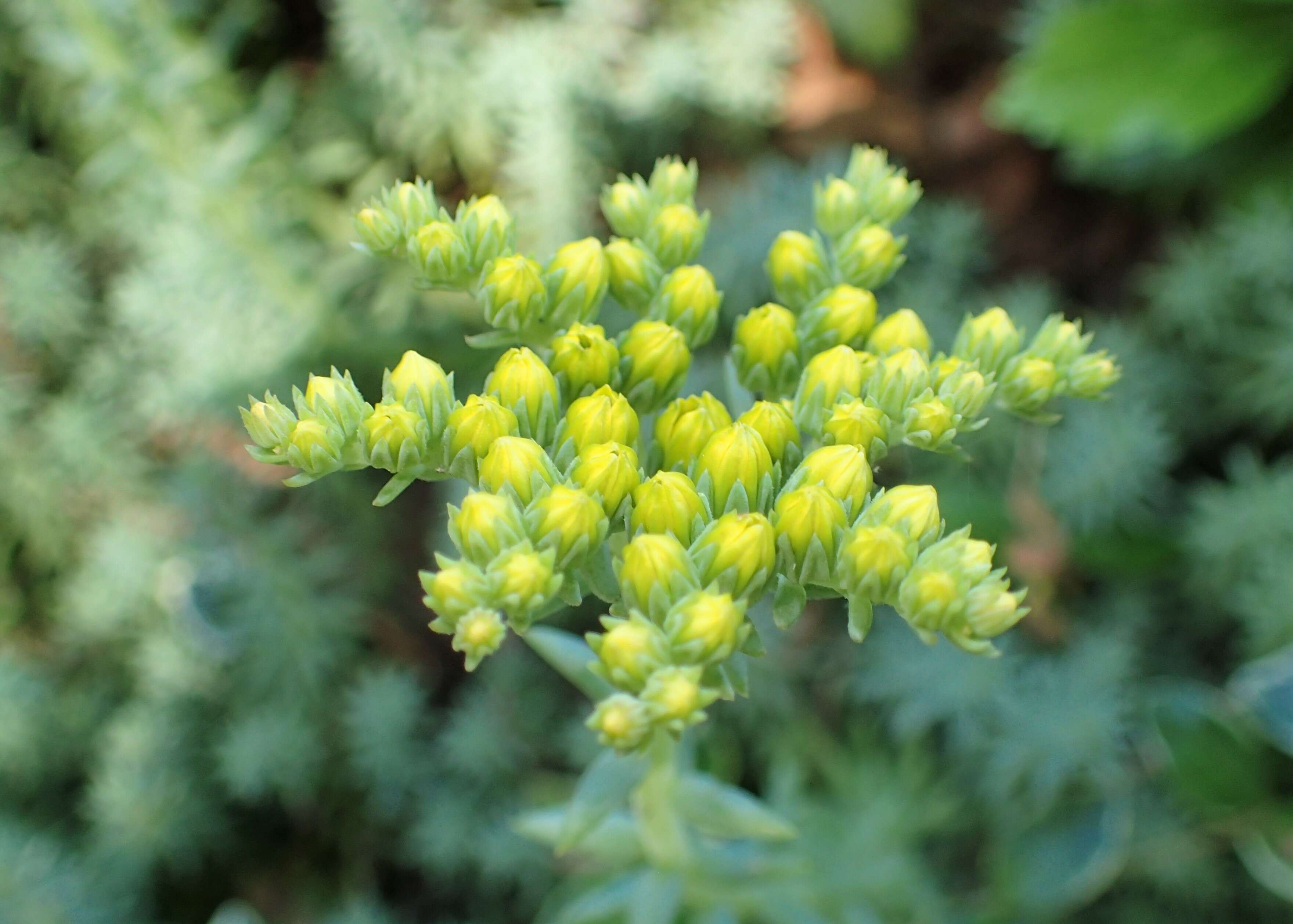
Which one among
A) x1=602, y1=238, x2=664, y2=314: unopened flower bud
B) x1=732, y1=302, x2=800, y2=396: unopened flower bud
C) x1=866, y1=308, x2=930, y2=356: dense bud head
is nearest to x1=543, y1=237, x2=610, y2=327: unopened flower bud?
x1=602, y1=238, x2=664, y2=314: unopened flower bud

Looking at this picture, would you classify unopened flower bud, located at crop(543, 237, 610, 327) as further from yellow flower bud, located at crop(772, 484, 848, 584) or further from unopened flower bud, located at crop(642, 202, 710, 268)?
yellow flower bud, located at crop(772, 484, 848, 584)

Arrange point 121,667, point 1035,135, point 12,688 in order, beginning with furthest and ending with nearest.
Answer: point 1035,135, point 121,667, point 12,688

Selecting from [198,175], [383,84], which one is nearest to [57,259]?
[198,175]

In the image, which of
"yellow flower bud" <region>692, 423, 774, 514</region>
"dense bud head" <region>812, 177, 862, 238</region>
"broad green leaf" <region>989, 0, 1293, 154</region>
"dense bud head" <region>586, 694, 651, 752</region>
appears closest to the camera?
"dense bud head" <region>586, 694, 651, 752</region>

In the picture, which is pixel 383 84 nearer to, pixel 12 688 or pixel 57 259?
pixel 57 259

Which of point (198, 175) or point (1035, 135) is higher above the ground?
point (1035, 135)

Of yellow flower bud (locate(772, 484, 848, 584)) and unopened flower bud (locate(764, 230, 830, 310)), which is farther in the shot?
unopened flower bud (locate(764, 230, 830, 310))

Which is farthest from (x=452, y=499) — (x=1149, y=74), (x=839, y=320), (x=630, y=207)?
(x=1149, y=74)
